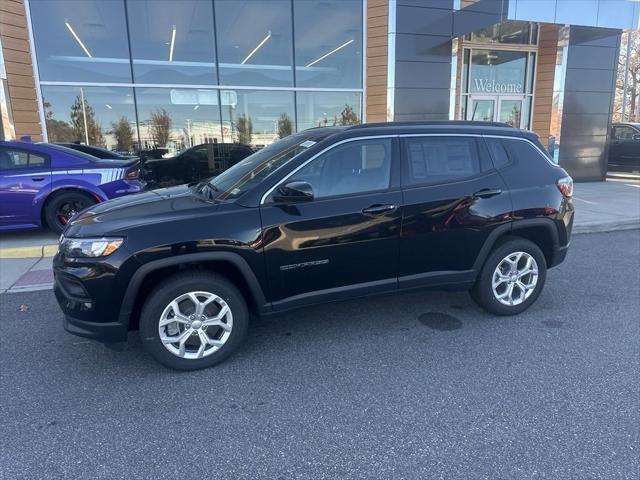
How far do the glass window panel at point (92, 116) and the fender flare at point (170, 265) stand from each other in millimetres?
9211

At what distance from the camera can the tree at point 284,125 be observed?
1209 centimetres

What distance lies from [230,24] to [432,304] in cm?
982

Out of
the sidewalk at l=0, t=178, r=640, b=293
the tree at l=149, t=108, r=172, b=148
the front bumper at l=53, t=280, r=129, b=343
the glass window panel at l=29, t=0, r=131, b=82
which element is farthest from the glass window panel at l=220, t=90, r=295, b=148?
the front bumper at l=53, t=280, r=129, b=343

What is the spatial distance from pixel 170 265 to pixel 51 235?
536 cm

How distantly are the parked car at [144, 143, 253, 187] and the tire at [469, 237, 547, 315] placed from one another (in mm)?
7570

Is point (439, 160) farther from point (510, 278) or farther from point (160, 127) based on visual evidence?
point (160, 127)

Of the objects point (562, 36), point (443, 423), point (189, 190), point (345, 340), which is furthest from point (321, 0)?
point (443, 423)

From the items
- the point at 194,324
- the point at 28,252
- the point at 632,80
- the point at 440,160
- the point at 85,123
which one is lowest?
the point at 28,252

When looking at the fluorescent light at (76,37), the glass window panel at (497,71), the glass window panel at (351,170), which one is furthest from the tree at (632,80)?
the glass window panel at (351,170)

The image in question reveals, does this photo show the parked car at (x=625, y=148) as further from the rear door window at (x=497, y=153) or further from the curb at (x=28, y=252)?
the curb at (x=28, y=252)

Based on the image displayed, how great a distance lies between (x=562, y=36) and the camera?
1195 cm

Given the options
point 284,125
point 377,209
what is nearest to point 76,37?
point 284,125

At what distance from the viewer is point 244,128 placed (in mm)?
11891

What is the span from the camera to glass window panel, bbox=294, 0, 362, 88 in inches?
463
